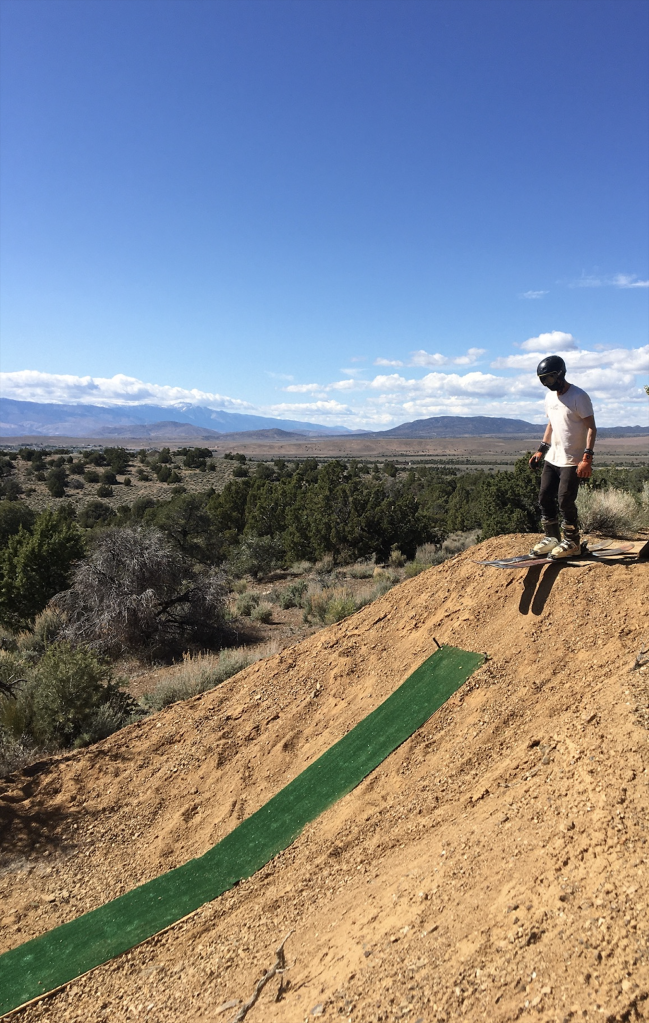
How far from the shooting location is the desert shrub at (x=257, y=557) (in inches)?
858

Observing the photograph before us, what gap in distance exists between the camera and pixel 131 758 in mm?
6617

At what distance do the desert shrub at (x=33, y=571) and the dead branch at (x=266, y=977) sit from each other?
43.4ft

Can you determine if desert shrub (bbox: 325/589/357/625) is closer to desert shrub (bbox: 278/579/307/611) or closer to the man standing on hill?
desert shrub (bbox: 278/579/307/611)

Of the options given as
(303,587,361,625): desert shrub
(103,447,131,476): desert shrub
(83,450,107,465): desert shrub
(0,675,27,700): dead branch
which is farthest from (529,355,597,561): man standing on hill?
(83,450,107,465): desert shrub

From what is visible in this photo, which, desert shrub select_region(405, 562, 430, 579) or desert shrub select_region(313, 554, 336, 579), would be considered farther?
desert shrub select_region(313, 554, 336, 579)

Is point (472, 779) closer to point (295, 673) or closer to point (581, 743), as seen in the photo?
point (581, 743)

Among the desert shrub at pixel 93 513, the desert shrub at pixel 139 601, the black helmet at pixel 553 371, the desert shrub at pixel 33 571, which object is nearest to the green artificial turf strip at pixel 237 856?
the black helmet at pixel 553 371

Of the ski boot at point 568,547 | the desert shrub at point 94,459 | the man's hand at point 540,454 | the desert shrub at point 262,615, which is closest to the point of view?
the ski boot at point 568,547

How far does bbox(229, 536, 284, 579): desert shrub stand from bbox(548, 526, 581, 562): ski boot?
1637cm

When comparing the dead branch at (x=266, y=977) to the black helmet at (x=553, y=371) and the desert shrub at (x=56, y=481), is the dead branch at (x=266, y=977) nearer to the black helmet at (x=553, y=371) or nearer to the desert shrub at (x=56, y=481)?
the black helmet at (x=553, y=371)

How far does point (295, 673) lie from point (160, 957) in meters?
3.38

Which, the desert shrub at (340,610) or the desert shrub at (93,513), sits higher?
the desert shrub at (93,513)

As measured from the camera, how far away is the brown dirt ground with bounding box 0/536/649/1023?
2.58 meters

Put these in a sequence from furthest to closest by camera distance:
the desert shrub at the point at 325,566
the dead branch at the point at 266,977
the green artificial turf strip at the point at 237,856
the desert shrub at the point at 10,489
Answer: the desert shrub at the point at 10,489
the desert shrub at the point at 325,566
the green artificial turf strip at the point at 237,856
the dead branch at the point at 266,977
